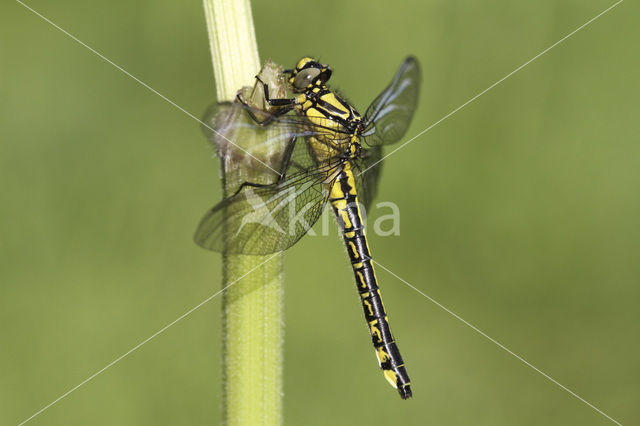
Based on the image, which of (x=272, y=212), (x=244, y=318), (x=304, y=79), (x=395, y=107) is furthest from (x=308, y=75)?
(x=244, y=318)

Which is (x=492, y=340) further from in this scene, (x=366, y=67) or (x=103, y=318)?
(x=103, y=318)

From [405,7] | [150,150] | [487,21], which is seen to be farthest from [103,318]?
[487,21]

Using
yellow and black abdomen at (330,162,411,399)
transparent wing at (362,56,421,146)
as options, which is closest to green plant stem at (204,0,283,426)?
yellow and black abdomen at (330,162,411,399)

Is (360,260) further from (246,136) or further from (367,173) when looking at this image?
(246,136)

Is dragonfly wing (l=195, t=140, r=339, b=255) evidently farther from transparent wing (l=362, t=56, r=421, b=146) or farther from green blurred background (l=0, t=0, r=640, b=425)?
green blurred background (l=0, t=0, r=640, b=425)
